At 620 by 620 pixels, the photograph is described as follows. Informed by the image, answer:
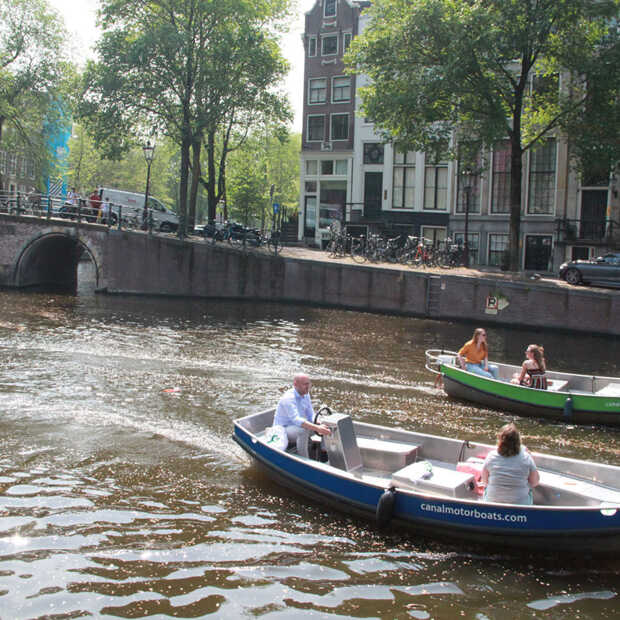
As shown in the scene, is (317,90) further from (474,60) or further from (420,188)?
(474,60)

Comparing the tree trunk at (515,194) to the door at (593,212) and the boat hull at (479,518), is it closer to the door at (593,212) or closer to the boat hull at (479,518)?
the door at (593,212)

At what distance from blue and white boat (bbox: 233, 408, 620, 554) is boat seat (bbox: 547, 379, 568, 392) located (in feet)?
16.8

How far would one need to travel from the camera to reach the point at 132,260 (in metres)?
31.8

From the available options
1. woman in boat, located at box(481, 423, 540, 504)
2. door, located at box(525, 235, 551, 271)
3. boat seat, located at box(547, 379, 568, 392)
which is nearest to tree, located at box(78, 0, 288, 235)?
door, located at box(525, 235, 551, 271)

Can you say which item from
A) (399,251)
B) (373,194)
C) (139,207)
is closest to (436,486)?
(399,251)

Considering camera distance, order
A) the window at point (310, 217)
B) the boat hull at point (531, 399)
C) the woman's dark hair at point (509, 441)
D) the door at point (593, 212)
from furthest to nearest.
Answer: the window at point (310, 217), the door at point (593, 212), the boat hull at point (531, 399), the woman's dark hair at point (509, 441)

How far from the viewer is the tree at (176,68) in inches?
1307

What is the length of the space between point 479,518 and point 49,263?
31302 millimetres

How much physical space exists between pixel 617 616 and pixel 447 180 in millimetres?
30459

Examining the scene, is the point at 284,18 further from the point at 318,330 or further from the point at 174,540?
the point at 174,540

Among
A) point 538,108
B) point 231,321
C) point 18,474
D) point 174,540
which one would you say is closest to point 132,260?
point 231,321

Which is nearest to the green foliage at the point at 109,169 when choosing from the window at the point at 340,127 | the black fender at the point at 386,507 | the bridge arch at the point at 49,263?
the window at the point at 340,127

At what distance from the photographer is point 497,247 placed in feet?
111

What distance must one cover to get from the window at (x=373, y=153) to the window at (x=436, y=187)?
3.09 m
